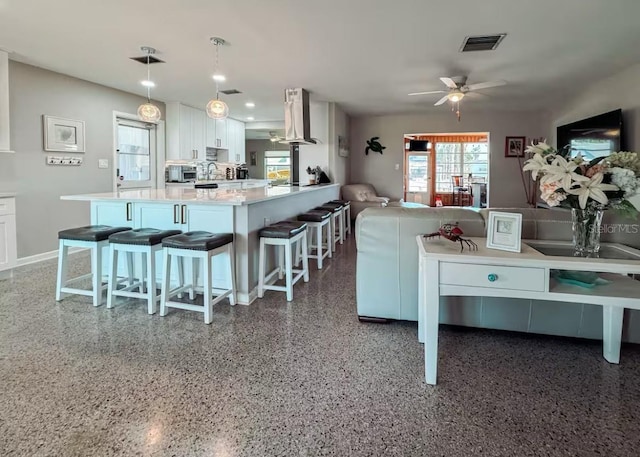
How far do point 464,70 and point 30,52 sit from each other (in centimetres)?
505

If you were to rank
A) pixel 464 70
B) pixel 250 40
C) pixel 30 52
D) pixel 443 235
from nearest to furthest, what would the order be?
pixel 443 235 → pixel 250 40 → pixel 30 52 → pixel 464 70

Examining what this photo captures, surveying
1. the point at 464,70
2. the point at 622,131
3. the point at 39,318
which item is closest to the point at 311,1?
the point at 464,70

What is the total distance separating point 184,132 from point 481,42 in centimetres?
543

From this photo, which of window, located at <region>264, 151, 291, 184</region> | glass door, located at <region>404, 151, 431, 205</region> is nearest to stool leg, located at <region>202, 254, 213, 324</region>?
glass door, located at <region>404, 151, 431, 205</region>

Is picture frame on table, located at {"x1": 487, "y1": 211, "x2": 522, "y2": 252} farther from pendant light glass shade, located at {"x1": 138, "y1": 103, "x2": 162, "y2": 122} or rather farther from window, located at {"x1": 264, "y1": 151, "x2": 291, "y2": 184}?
window, located at {"x1": 264, "y1": 151, "x2": 291, "y2": 184}

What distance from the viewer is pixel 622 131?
497cm

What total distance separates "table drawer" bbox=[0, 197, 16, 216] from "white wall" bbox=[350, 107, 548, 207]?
255 inches

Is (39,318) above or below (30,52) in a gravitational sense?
below

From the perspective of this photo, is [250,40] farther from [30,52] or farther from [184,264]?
[30,52]

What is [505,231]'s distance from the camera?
197cm

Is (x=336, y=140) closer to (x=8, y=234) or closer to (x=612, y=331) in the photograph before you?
(x=8, y=234)

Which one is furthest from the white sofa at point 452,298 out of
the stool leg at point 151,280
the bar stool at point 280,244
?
the stool leg at point 151,280

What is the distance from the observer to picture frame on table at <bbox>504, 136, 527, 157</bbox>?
8398 mm

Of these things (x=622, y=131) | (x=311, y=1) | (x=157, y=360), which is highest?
(x=311, y=1)
